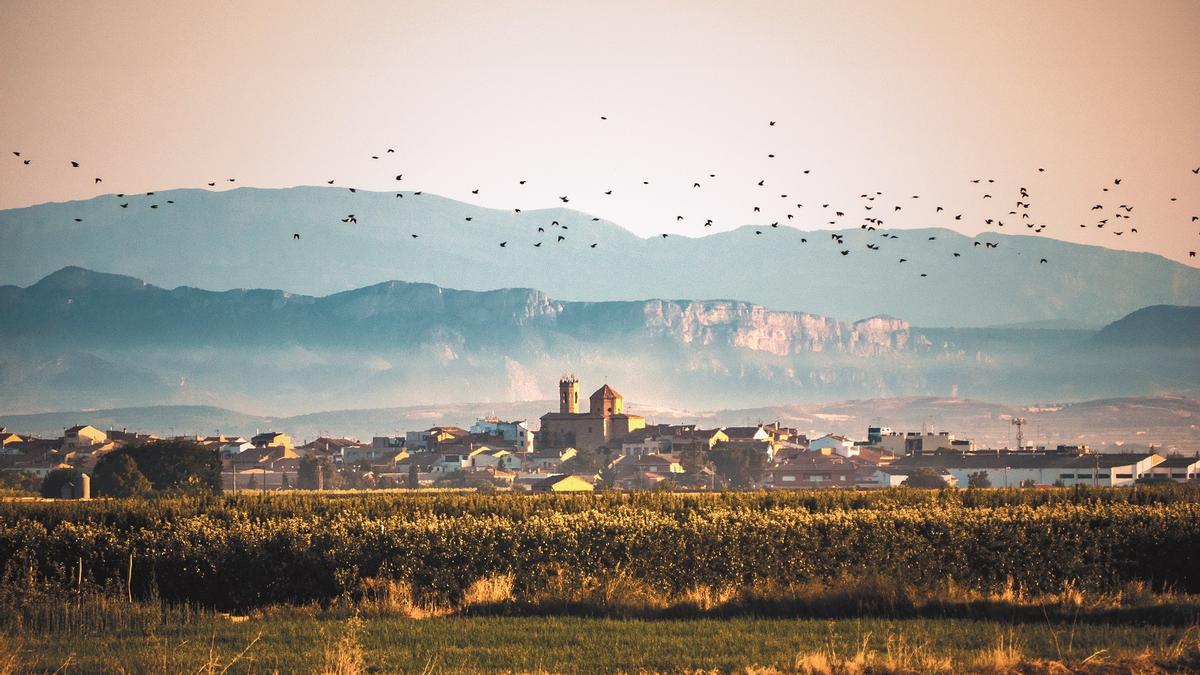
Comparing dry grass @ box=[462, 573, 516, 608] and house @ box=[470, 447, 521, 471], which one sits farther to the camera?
house @ box=[470, 447, 521, 471]

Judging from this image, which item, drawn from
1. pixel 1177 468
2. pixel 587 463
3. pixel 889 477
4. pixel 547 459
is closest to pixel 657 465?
pixel 587 463

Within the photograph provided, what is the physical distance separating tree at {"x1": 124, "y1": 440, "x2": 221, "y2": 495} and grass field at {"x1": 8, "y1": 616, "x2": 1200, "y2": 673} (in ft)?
240

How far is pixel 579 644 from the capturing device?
25375 millimetres

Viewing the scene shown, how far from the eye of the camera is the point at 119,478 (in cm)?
9775

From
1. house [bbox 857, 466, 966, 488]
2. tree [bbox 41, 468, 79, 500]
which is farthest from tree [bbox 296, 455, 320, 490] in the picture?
house [bbox 857, 466, 966, 488]

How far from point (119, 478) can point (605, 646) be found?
78965mm

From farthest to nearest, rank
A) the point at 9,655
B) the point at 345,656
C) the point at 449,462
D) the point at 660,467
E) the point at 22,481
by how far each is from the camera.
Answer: the point at 449,462 → the point at 660,467 → the point at 22,481 → the point at 9,655 → the point at 345,656

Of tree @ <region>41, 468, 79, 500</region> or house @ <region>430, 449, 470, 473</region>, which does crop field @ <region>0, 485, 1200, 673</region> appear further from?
house @ <region>430, 449, 470, 473</region>

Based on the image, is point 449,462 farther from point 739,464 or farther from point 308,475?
point 739,464

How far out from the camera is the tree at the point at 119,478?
95.1m

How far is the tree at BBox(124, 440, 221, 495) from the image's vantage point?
101000 millimetres

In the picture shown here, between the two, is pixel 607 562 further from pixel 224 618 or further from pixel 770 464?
pixel 770 464

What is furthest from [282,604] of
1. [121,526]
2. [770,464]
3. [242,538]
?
[770,464]

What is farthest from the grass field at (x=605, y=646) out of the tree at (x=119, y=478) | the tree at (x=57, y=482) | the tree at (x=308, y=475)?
the tree at (x=308, y=475)
